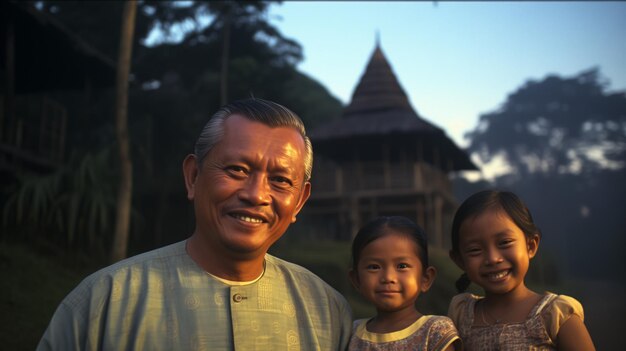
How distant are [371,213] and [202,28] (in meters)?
8.75

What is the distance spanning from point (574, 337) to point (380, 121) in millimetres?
17740

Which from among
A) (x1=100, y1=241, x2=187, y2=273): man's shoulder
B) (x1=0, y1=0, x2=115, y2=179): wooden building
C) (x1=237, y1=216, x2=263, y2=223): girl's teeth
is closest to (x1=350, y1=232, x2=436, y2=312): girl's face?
(x1=237, y1=216, x2=263, y2=223): girl's teeth

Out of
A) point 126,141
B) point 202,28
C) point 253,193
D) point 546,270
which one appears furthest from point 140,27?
point 253,193

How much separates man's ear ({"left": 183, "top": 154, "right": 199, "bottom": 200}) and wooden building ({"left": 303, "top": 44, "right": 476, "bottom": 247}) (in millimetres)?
16242

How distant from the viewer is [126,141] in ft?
31.4

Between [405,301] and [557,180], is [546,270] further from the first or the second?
[557,180]

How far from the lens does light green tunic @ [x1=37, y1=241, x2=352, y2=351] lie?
2197 mm

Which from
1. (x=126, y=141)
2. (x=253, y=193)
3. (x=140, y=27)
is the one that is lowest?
(x=253, y=193)

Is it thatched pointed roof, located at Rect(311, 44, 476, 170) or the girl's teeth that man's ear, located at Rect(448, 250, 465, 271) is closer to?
the girl's teeth

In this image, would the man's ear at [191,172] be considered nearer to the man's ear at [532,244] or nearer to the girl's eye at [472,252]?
the girl's eye at [472,252]

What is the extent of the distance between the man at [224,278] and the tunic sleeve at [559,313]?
35.9 inches

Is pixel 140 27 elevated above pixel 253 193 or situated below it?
above

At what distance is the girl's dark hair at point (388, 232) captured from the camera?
2730mm

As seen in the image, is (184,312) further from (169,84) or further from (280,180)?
(169,84)
